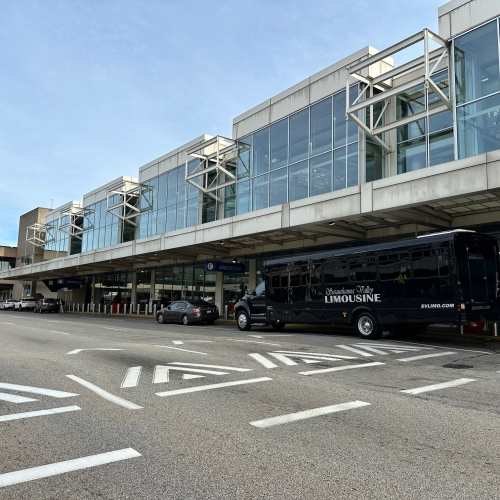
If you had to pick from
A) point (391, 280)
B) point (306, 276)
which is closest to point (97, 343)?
point (306, 276)

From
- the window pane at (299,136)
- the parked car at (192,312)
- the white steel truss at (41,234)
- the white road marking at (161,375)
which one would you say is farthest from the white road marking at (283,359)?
the white steel truss at (41,234)

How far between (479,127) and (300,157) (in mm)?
9682

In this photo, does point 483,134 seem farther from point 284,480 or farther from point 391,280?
point 284,480

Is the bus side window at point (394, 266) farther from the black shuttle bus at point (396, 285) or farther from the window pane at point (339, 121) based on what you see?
the window pane at point (339, 121)

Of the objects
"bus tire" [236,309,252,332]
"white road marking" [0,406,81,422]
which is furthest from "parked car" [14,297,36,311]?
"white road marking" [0,406,81,422]

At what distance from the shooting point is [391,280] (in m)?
14.5

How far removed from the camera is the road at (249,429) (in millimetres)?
3590

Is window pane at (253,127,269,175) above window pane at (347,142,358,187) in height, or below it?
above

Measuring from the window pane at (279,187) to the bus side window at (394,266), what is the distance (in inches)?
411

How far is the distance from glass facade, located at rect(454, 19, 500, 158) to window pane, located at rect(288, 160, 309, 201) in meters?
8.23

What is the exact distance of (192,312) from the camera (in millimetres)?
24969

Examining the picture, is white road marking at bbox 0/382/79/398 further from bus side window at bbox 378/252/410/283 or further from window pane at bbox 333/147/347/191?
window pane at bbox 333/147/347/191

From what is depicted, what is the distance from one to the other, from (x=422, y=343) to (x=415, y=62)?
12.1 m

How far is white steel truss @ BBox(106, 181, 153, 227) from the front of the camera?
39.6m
